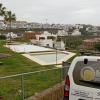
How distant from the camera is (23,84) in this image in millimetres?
9406

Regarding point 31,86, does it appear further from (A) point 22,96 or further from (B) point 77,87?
(B) point 77,87

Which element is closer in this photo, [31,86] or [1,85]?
[1,85]

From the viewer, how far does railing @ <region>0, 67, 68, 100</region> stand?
898 centimetres

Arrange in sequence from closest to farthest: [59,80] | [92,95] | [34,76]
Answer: [92,95], [34,76], [59,80]

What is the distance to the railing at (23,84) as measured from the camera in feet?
29.5

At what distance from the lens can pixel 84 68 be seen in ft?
22.5

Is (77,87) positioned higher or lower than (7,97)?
higher

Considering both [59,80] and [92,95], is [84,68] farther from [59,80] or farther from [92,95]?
[59,80]

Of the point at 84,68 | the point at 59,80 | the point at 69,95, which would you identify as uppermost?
the point at 84,68

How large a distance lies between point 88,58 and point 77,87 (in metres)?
0.61

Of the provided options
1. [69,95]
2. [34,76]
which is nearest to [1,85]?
[34,76]

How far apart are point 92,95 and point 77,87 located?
1.15ft

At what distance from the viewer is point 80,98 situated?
6785 mm

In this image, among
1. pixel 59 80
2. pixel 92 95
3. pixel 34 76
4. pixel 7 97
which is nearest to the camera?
pixel 92 95
